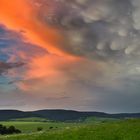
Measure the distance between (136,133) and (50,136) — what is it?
46.3 ft

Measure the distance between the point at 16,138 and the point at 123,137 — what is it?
21.4m

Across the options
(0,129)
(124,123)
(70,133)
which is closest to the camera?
(70,133)

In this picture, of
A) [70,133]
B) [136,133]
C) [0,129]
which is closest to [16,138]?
[70,133]

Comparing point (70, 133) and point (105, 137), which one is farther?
point (70, 133)

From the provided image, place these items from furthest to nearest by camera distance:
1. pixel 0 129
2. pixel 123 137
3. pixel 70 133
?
1. pixel 0 129
2. pixel 70 133
3. pixel 123 137

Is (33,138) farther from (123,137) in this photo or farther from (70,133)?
(123,137)

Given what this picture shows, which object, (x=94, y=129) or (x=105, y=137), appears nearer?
(x=105, y=137)

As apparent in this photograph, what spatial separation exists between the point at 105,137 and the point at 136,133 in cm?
494

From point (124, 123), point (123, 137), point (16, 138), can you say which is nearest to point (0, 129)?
point (16, 138)

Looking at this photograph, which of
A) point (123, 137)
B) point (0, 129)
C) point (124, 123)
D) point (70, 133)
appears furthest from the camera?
point (0, 129)

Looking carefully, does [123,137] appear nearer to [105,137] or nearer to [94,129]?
[105,137]

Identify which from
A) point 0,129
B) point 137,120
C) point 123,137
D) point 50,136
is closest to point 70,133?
point 50,136

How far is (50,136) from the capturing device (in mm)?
64250

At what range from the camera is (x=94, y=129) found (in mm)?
64812
